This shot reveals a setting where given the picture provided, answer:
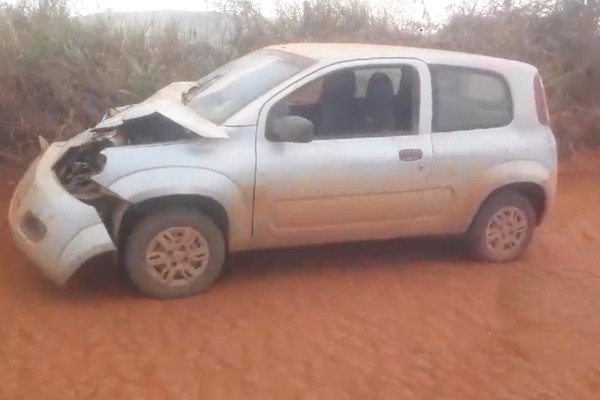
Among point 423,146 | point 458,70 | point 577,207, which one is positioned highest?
point 458,70

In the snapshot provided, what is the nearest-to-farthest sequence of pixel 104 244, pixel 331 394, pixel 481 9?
1. pixel 331 394
2. pixel 104 244
3. pixel 481 9

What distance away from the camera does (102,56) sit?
985cm

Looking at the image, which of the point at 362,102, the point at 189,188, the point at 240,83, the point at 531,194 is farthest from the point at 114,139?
the point at 531,194

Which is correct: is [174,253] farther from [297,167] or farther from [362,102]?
[362,102]

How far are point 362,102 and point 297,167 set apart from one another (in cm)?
84

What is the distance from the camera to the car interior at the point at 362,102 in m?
6.95

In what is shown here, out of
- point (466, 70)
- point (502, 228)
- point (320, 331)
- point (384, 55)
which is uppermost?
point (384, 55)

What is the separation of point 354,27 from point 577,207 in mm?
3798

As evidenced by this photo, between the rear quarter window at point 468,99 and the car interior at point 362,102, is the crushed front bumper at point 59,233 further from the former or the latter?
the rear quarter window at point 468,99

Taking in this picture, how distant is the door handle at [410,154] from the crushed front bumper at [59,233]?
2.24m

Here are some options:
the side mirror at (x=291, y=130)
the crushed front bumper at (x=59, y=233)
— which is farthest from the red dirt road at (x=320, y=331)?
the side mirror at (x=291, y=130)

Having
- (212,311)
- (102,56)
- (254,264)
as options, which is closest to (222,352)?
(212,311)

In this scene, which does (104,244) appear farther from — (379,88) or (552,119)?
(552,119)

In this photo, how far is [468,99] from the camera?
733 cm
